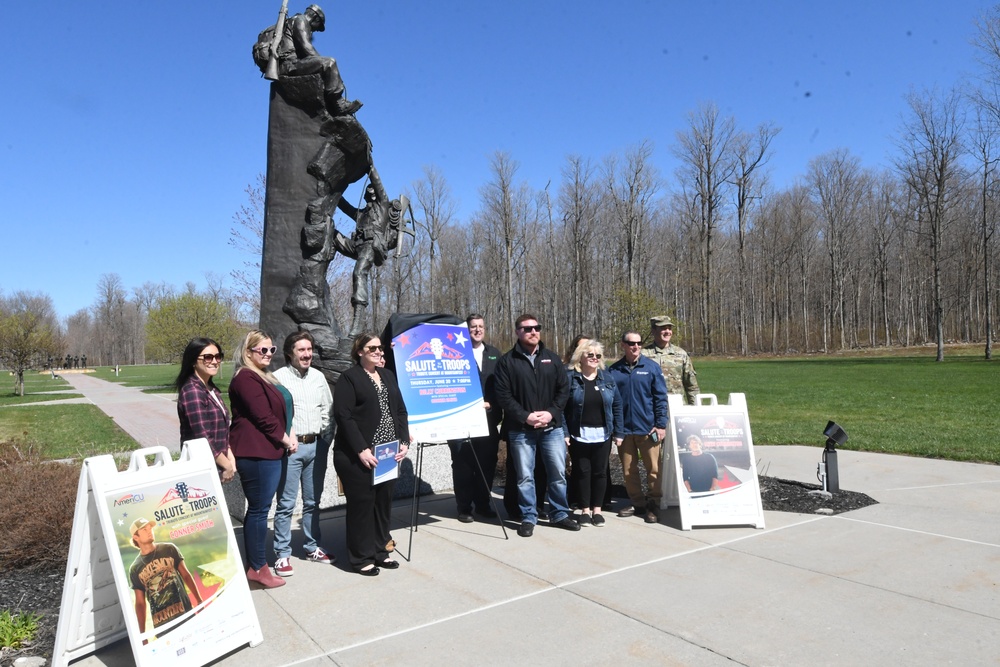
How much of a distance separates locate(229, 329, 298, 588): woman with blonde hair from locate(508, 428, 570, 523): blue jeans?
2285 millimetres

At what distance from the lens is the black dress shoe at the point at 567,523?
618cm

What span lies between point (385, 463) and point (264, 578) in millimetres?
1179

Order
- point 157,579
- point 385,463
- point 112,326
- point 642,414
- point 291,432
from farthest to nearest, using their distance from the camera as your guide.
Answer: point 112,326
point 642,414
point 385,463
point 291,432
point 157,579

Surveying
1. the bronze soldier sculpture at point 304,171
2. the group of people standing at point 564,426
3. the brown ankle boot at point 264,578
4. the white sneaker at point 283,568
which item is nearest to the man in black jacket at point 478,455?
the group of people standing at point 564,426

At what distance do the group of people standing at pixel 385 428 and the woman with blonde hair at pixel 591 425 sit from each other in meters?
0.01

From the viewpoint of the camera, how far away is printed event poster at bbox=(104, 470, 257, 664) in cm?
346

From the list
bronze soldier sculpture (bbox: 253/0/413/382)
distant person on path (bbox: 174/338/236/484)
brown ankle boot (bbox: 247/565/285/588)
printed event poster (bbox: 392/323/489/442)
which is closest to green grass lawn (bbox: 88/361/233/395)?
bronze soldier sculpture (bbox: 253/0/413/382)

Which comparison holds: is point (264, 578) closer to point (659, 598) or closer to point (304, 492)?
point (304, 492)

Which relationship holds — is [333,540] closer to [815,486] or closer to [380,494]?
[380,494]

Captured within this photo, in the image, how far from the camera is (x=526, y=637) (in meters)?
3.85

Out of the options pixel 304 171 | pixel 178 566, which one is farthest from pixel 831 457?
pixel 304 171

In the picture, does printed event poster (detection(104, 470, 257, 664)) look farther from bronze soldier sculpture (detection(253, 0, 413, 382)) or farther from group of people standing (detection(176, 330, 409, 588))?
bronze soldier sculpture (detection(253, 0, 413, 382))

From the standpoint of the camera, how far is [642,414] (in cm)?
656

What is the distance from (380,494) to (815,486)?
533 cm
